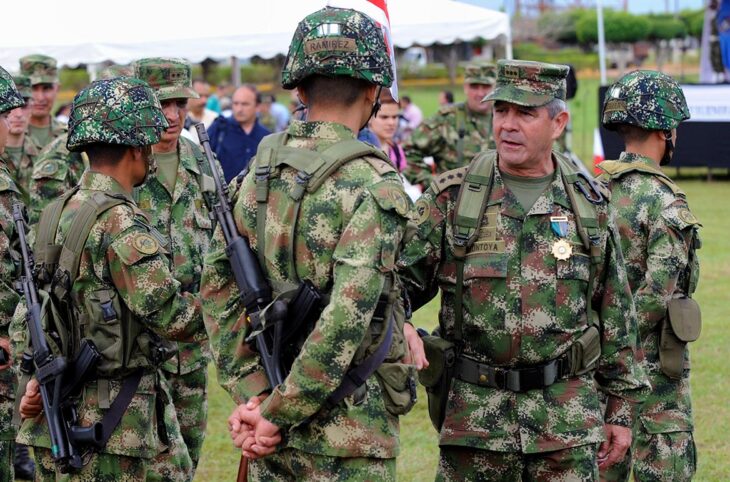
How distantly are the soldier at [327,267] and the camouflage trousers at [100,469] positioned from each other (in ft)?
3.12

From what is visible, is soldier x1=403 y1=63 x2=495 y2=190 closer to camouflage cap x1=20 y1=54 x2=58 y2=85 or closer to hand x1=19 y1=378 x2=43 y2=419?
camouflage cap x1=20 y1=54 x2=58 y2=85

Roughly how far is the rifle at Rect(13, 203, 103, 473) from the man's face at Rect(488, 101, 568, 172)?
183 centimetres

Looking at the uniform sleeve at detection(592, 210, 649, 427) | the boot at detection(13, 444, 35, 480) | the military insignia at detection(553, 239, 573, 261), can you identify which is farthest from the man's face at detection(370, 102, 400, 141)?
the military insignia at detection(553, 239, 573, 261)

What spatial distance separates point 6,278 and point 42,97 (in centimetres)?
470

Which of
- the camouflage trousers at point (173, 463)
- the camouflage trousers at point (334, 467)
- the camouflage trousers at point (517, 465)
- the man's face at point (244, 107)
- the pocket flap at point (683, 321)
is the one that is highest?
the camouflage trousers at point (334, 467)

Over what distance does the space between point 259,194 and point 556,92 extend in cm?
151

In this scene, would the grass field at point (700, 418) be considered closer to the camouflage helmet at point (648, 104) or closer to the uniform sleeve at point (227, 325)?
the camouflage helmet at point (648, 104)

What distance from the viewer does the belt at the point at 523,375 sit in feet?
14.4

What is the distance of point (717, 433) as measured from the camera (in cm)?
770

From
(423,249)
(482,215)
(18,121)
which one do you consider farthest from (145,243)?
(18,121)

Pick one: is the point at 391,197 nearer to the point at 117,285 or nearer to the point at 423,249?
the point at 423,249

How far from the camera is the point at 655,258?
5.16 meters

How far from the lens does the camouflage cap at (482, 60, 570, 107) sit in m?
4.40

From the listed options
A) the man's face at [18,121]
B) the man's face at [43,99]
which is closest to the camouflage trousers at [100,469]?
the man's face at [18,121]
